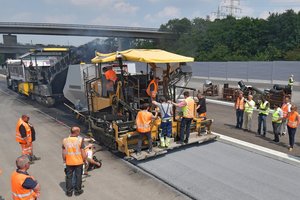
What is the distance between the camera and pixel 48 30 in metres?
54.1

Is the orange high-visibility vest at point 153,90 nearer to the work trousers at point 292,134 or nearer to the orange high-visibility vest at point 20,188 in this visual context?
the work trousers at point 292,134

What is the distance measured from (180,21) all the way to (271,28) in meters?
28.1

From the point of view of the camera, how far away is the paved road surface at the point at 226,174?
591 cm

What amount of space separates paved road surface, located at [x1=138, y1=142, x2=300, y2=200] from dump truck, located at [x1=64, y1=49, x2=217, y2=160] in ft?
1.77

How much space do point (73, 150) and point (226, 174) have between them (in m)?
3.63

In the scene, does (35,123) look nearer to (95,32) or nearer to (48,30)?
(95,32)

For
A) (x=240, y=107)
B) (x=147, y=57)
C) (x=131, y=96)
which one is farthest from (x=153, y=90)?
(x=240, y=107)

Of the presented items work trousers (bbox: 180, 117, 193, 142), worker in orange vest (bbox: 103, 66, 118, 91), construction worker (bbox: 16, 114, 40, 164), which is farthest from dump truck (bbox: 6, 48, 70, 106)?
work trousers (bbox: 180, 117, 193, 142)

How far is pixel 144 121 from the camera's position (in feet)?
24.4

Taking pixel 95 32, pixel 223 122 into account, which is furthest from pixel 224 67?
pixel 223 122

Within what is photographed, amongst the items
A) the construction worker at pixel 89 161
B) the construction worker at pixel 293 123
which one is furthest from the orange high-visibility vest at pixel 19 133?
the construction worker at pixel 293 123

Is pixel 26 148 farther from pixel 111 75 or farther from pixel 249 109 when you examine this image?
pixel 249 109

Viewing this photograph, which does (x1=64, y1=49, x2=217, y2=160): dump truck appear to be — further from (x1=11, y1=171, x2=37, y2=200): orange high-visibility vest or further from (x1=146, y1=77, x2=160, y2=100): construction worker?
(x1=11, y1=171, x2=37, y2=200): orange high-visibility vest

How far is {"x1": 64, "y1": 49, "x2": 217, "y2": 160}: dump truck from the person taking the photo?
782cm
